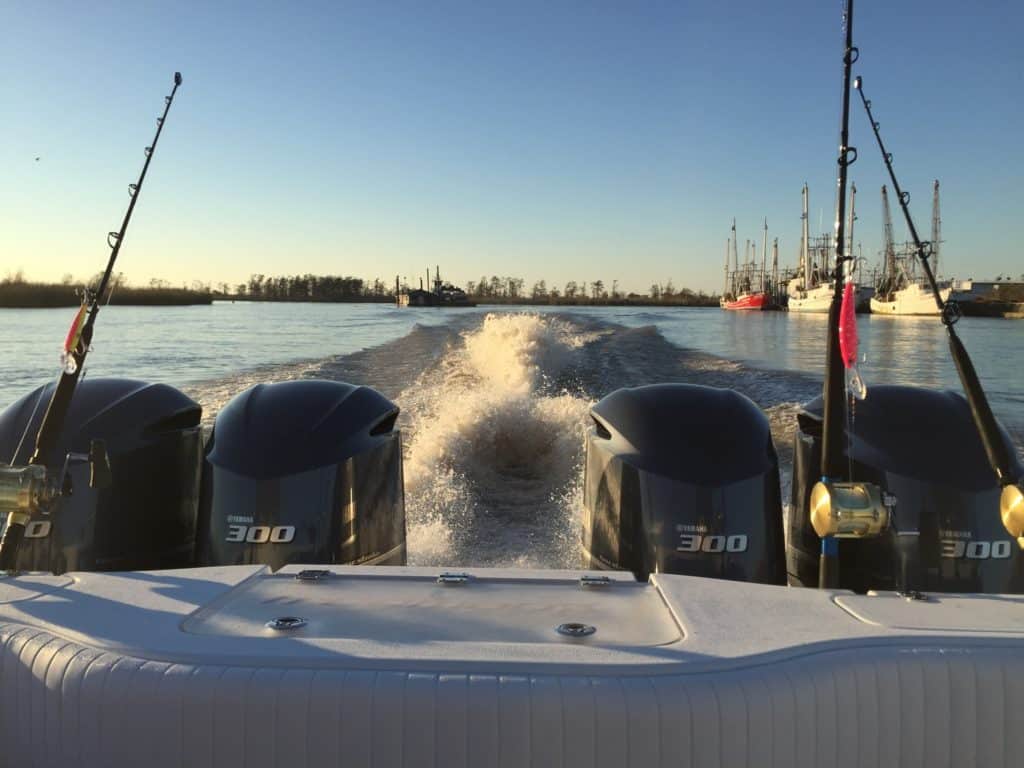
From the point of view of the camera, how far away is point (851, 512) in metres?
2.11

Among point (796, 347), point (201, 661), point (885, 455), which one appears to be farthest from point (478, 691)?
point (796, 347)

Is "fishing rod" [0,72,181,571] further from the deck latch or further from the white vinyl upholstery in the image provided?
the deck latch

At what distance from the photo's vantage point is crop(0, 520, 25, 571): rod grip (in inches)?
84.3

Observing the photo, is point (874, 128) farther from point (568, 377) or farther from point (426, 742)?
point (568, 377)

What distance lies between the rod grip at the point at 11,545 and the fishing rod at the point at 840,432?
2.10 meters

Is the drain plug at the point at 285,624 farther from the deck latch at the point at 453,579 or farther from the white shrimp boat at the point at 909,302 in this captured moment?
the white shrimp boat at the point at 909,302

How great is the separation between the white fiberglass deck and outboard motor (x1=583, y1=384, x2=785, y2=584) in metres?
1.02

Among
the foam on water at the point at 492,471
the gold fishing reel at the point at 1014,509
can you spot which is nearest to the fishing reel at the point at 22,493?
the gold fishing reel at the point at 1014,509

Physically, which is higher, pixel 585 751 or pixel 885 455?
pixel 885 455

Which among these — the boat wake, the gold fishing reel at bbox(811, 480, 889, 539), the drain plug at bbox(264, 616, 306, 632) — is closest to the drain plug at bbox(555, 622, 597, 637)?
the drain plug at bbox(264, 616, 306, 632)

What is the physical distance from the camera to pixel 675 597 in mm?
1854

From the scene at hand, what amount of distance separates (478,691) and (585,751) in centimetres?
21

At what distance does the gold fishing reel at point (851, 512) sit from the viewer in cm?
211

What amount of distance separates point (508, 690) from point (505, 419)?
5.72 meters
